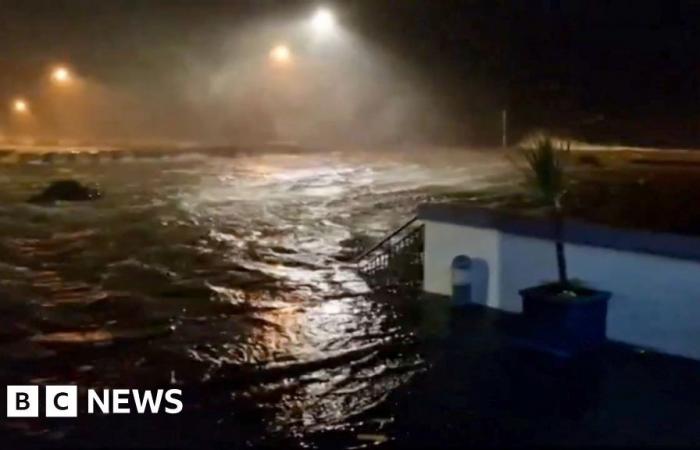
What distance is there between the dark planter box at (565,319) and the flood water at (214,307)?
1.22 metres

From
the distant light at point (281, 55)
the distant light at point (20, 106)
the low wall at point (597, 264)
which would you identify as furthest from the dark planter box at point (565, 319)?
the distant light at point (20, 106)

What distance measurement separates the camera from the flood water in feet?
32.6

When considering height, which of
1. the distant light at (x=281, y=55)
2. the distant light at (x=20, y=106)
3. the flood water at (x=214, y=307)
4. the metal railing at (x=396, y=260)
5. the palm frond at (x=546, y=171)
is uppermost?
the distant light at (x=281, y=55)

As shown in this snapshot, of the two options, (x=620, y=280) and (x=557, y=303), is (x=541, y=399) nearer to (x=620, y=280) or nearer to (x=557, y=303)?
(x=557, y=303)

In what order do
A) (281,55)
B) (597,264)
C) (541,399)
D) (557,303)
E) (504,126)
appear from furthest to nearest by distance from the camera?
(281,55)
(504,126)
(597,264)
(557,303)
(541,399)

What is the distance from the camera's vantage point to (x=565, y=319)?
36.7ft

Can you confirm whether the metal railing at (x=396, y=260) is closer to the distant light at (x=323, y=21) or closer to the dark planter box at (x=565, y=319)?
the dark planter box at (x=565, y=319)

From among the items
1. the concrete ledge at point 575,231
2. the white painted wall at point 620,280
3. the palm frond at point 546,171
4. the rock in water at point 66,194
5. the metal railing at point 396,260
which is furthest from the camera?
the rock in water at point 66,194

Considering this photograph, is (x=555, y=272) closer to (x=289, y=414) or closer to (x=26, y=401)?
(x=289, y=414)

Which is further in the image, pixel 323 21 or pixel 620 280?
pixel 323 21

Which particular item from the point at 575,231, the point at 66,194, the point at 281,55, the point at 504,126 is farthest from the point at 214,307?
the point at 281,55

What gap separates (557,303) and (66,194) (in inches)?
776

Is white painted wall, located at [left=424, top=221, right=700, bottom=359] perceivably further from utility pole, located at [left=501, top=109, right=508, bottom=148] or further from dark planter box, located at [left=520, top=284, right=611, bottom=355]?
utility pole, located at [left=501, top=109, right=508, bottom=148]

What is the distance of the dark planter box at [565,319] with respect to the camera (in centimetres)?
1117
